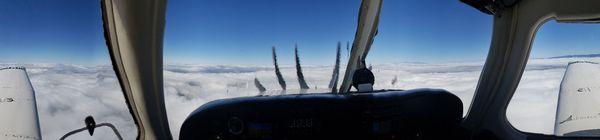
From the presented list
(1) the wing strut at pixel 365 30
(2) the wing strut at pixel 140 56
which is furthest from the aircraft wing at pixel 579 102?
(2) the wing strut at pixel 140 56

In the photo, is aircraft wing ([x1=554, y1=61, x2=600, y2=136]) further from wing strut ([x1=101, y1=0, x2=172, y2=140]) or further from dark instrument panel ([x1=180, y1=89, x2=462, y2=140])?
wing strut ([x1=101, y1=0, x2=172, y2=140])

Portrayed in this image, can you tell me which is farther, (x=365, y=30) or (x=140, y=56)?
(x=365, y=30)

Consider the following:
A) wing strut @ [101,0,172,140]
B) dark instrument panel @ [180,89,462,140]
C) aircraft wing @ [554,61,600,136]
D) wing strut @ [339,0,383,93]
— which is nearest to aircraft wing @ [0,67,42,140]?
wing strut @ [101,0,172,140]

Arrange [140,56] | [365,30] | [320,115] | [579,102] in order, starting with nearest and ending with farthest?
[320,115] < [140,56] < [579,102] < [365,30]

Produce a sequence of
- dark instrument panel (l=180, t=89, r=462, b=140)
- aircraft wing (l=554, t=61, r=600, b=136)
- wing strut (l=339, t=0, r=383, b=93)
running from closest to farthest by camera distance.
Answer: dark instrument panel (l=180, t=89, r=462, b=140) < aircraft wing (l=554, t=61, r=600, b=136) < wing strut (l=339, t=0, r=383, b=93)

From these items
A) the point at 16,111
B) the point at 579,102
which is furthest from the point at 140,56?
the point at 579,102

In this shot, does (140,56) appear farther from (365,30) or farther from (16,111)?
(365,30)

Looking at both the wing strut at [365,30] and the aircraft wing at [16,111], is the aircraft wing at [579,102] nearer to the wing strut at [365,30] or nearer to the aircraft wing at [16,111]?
the wing strut at [365,30]

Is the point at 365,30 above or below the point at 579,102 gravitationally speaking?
above
